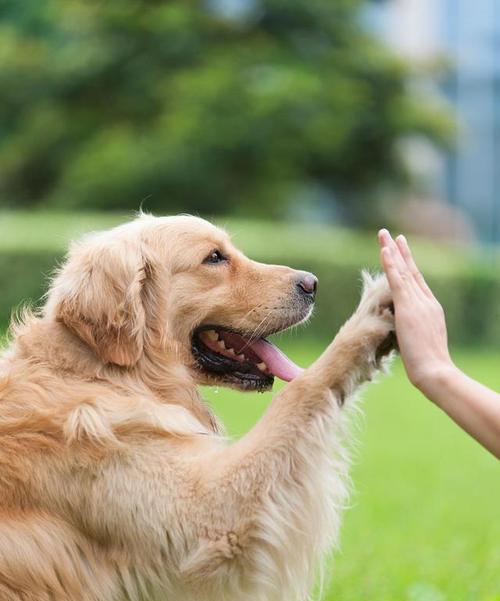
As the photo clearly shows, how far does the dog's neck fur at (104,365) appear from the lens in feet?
13.7

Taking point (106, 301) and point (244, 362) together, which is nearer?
point (106, 301)

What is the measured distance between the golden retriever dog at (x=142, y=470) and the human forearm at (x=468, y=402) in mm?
380

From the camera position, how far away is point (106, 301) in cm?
423

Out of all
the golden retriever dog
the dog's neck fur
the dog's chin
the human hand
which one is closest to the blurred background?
the dog's chin

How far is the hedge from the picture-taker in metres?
17.9

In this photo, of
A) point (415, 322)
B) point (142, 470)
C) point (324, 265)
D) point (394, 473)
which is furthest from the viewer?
point (324, 265)

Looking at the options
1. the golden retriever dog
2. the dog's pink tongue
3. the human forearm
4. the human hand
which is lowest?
the golden retriever dog

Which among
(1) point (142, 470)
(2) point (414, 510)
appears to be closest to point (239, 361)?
(1) point (142, 470)

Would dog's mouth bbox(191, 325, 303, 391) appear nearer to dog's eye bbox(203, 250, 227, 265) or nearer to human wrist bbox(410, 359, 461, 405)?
dog's eye bbox(203, 250, 227, 265)

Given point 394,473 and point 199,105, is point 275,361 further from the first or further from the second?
point 199,105

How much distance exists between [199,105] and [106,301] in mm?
21729

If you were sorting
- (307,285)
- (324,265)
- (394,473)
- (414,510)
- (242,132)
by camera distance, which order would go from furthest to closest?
(242,132), (324,265), (394,473), (414,510), (307,285)

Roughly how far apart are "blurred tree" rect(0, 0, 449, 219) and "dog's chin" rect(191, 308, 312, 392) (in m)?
21.0

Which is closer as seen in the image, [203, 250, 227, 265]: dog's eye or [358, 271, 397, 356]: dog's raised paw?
[358, 271, 397, 356]: dog's raised paw
